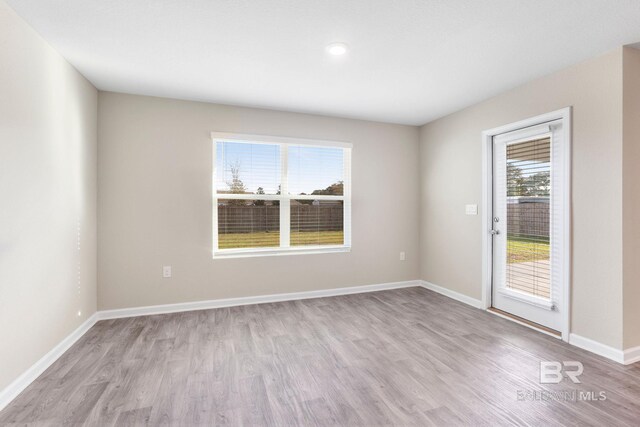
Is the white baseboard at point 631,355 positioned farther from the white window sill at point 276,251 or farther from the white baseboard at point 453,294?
the white window sill at point 276,251

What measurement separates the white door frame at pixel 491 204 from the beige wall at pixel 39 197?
426cm

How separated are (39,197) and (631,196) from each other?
4.59 m

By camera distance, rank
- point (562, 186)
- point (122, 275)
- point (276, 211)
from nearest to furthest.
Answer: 1. point (562, 186)
2. point (122, 275)
3. point (276, 211)

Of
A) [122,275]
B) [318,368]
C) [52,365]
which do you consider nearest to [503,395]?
[318,368]

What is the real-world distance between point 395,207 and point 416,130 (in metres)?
1.28

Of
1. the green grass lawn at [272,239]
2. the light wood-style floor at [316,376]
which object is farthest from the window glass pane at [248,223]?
the light wood-style floor at [316,376]

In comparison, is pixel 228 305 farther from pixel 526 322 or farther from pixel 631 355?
pixel 631 355

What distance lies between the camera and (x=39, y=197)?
2299mm

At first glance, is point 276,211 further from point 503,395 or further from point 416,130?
point 503,395

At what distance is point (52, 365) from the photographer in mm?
2383

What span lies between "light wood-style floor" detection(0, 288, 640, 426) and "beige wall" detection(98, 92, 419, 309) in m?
0.50

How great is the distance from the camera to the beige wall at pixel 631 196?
2424 millimetres

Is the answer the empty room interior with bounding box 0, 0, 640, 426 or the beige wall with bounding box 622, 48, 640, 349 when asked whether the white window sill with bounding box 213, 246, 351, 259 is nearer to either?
the empty room interior with bounding box 0, 0, 640, 426

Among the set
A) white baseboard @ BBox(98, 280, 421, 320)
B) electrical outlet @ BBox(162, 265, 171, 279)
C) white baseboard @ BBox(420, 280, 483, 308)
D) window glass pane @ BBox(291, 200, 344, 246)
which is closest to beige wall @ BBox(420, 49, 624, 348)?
white baseboard @ BBox(420, 280, 483, 308)
